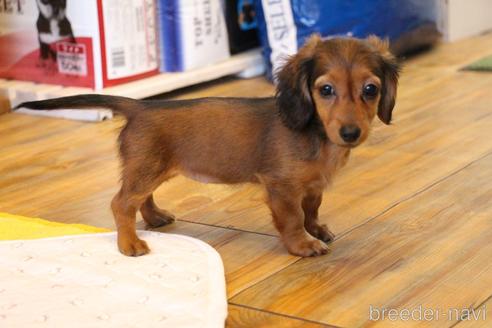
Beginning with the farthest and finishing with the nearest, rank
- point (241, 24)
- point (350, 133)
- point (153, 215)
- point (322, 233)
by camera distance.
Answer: point (241, 24) < point (153, 215) < point (322, 233) < point (350, 133)

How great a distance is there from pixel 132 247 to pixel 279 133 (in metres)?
0.35

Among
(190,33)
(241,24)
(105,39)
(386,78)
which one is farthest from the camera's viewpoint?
(241,24)

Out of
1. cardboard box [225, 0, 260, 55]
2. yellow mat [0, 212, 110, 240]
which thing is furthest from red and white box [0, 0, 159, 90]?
yellow mat [0, 212, 110, 240]

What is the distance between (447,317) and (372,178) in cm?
80

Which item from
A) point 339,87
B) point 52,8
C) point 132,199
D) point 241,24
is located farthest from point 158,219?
point 241,24

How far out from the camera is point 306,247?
166 cm

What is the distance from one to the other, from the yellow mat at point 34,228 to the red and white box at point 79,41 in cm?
107

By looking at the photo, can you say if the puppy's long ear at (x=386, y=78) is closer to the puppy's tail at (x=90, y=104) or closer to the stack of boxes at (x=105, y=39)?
the puppy's tail at (x=90, y=104)

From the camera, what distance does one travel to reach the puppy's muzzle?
1.51 m

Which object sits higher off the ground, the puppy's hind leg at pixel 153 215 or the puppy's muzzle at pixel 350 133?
the puppy's muzzle at pixel 350 133

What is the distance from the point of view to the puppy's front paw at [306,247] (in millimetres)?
1660

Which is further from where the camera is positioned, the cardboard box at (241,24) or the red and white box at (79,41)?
the cardboard box at (241,24)

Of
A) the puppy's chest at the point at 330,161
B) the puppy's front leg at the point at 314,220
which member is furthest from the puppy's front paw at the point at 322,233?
the puppy's chest at the point at 330,161

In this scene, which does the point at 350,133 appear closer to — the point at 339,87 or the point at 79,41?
the point at 339,87
